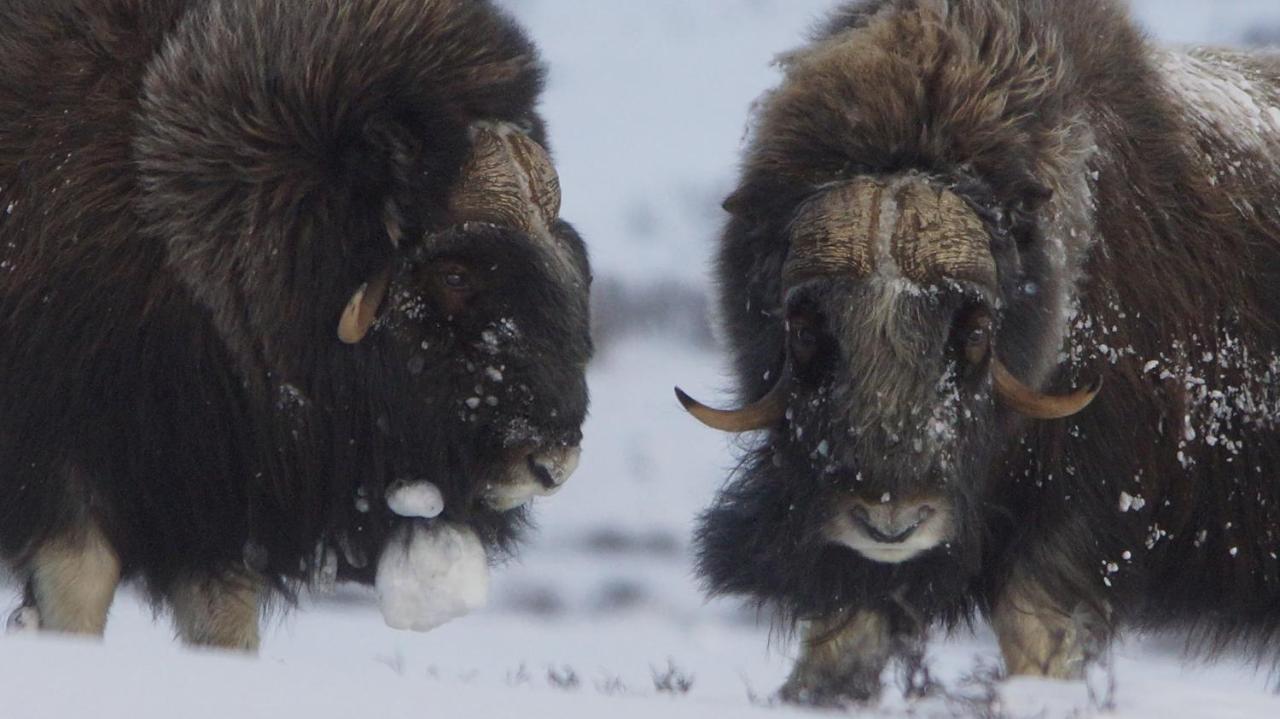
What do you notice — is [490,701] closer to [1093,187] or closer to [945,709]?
[945,709]

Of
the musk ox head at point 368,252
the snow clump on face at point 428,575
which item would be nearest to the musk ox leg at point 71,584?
the musk ox head at point 368,252

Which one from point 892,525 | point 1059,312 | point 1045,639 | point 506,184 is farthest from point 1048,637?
point 506,184

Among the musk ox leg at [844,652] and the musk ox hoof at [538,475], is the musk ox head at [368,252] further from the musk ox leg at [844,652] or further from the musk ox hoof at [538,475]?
the musk ox leg at [844,652]

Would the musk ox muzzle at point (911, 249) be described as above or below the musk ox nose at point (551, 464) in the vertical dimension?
above

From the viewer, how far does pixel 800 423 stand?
16.2ft

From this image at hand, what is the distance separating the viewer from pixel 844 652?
208 inches

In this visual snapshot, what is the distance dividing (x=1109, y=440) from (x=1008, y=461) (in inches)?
9.3

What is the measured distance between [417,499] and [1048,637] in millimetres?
1490

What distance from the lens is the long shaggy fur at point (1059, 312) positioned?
502 cm

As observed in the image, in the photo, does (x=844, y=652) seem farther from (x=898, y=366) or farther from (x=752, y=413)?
(x=898, y=366)

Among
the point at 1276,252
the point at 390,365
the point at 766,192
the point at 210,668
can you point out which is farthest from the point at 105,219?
the point at 1276,252

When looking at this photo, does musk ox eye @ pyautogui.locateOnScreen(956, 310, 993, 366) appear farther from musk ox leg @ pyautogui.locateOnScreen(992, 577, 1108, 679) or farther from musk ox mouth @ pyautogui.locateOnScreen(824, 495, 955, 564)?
musk ox leg @ pyautogui.locateOnScreen(992, 577, 1108, 679)

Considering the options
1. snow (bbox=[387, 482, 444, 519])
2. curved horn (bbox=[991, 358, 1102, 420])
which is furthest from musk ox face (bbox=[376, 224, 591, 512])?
curved horn (bbox=[991, 358, 1102, 420])

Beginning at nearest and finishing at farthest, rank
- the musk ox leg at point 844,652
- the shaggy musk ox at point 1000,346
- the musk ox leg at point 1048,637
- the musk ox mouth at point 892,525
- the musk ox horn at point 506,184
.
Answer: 1. the musk ox mouth at point 892,525
2. the shaggy musk ox at point 1000,346
3. the musk ox horn at point 506,184
4. the musk ox leg at point 1048,637
5. the musk ox leg at point 844,652
